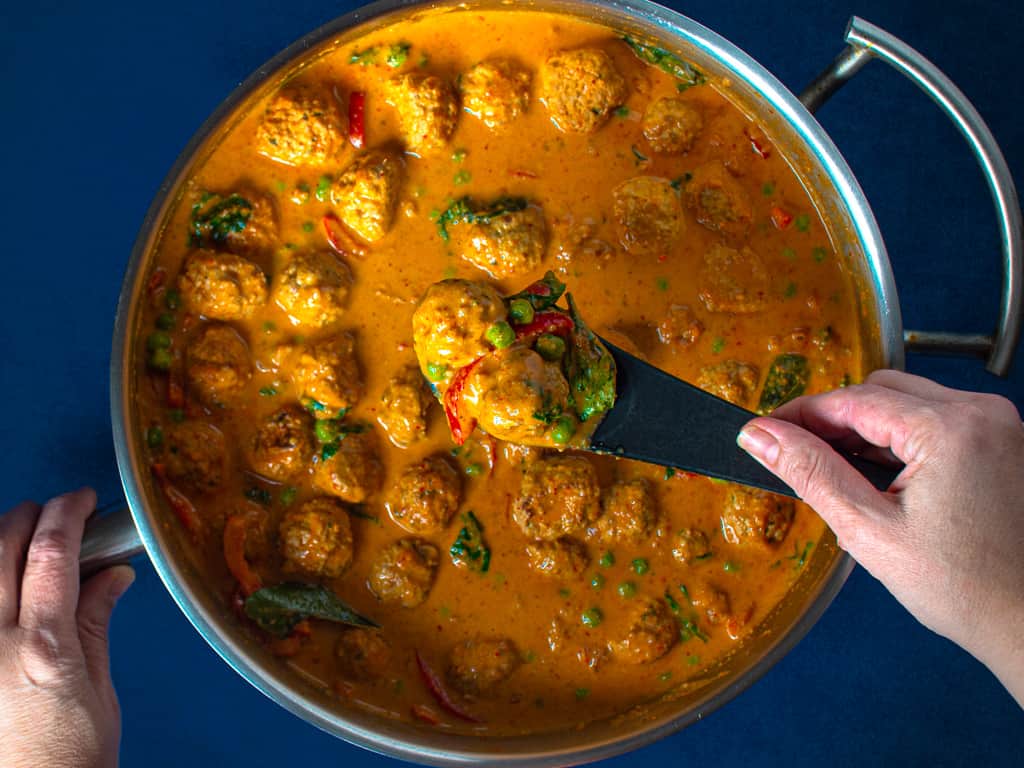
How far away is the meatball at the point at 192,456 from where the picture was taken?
125 inches

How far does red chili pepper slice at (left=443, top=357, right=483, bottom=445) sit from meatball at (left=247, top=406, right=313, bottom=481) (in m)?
0.60

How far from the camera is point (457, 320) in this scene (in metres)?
2.79

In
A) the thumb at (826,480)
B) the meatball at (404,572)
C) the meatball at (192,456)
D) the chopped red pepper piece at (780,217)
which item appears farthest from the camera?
the chopped red pepper piece at (780,217)

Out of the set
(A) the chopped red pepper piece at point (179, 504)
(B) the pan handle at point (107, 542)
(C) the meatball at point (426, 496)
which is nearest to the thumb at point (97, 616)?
(B) the pan handle at point (107, 542)

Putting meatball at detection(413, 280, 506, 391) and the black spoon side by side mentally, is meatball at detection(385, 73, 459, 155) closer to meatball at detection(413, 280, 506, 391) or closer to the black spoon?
meatball at detection(413, 280, 506, 391)

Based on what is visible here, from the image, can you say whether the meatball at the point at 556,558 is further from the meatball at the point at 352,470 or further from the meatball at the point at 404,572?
the meatball at the point at 352,470

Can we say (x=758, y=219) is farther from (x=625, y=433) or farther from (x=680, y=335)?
(x=625, y=433)

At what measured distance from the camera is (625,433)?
296cm

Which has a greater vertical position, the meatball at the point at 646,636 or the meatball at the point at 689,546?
the meatball at the point at 689,546

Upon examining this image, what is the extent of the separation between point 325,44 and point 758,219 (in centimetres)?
172

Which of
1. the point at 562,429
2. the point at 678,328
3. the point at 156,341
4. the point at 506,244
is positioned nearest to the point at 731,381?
the point at 678,328

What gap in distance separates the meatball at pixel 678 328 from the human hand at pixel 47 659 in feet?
7.06

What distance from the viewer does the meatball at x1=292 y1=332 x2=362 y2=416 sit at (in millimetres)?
3199

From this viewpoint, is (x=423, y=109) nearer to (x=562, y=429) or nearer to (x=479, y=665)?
(x=562, y=429)
